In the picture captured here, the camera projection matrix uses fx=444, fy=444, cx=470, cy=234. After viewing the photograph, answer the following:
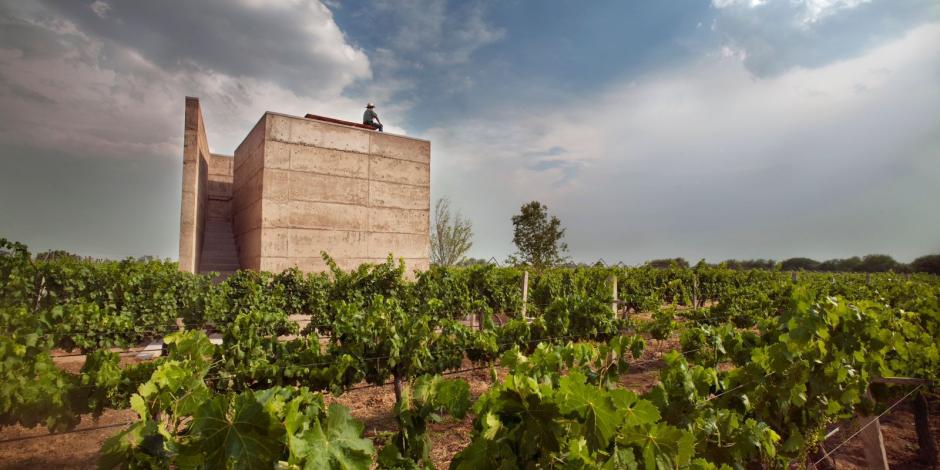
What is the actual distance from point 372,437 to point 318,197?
7.62m

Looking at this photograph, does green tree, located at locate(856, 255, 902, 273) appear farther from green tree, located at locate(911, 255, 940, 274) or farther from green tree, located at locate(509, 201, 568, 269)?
green tree, located at locate(509, 201, 568, 269)

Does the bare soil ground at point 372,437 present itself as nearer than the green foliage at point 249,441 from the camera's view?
No

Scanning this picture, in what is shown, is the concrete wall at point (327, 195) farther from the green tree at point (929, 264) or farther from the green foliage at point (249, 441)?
the green tree at point (929, 264)

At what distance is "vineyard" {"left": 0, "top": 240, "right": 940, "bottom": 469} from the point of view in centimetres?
150

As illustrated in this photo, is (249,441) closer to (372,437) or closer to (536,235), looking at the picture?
(372,437)

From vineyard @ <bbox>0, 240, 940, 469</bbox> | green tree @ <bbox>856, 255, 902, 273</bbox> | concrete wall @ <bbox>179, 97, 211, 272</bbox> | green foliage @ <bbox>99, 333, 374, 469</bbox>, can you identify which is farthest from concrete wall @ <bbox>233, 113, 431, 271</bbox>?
green tree @ <bbox>856, 255, 902, 273</bbox>

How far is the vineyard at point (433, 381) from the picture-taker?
1.50 meters

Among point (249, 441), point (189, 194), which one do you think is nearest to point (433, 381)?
point (249, 441)

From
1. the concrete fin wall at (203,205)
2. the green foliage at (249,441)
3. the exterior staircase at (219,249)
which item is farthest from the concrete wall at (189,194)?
the green foliage at (249,441)

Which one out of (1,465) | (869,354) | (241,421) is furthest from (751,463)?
(1,465)

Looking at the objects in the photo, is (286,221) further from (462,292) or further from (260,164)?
(462,292)

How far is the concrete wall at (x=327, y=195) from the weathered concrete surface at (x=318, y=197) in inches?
0.9

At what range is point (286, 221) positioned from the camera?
33.8 feet

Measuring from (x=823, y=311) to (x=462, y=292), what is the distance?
642 cm
